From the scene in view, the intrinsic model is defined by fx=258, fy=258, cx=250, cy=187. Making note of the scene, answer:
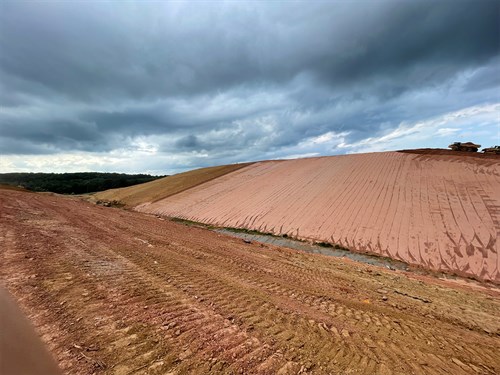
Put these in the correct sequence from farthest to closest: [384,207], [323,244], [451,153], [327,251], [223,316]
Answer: [451,153] < [384,207] < [323,244] < [327,251] < [223,316]

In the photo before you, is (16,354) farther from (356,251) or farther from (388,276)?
(356,251)

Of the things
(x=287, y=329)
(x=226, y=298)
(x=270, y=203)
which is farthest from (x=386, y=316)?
(x=270, y=203)

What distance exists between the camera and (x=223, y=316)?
482 cm

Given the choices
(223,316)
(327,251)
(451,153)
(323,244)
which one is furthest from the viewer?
(451,153)

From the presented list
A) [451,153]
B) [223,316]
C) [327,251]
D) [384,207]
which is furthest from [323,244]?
[451,153]

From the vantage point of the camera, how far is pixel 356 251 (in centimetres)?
1583

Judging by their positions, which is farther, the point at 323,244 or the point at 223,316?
the point at 323,244

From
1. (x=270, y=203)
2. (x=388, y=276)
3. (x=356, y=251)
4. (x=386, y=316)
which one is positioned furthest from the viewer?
(x=270, y=203)

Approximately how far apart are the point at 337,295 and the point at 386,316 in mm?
1354

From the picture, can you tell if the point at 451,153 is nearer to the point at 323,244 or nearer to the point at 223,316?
the point at 323,244

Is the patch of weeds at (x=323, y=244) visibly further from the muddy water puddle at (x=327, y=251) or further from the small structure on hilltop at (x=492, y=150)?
the small structure on hilltop at (x=492, y=150)

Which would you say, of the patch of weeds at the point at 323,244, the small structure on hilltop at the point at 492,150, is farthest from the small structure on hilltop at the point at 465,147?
the patch of weeds at the point at 323,244

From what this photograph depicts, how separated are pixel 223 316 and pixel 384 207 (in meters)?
19.0

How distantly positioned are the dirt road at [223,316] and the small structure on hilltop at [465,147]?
36.5 m
